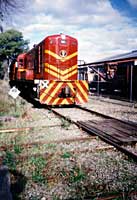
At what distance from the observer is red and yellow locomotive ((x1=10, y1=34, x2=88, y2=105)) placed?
11.3 m

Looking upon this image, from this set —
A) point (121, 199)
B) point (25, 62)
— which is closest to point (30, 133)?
point (121, 199)

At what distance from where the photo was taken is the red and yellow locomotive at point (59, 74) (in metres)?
11.3

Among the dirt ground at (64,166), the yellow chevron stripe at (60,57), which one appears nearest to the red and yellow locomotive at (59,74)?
the yellow chevron stripe at (60,57)

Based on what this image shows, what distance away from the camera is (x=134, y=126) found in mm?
7289

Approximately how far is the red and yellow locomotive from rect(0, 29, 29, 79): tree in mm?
31195

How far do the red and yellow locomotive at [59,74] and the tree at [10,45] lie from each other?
102 ft

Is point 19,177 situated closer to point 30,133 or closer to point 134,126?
point 30,133

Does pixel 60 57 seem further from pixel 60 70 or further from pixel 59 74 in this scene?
pixel 59 74

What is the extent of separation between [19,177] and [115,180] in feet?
4.59

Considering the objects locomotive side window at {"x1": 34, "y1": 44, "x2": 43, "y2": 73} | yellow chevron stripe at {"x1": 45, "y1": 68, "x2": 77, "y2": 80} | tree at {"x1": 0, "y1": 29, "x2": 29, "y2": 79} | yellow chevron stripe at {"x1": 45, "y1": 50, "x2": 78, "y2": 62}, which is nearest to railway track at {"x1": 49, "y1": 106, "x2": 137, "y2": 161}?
yellow chevron stripe at {"x1": 45, "y1": 68, "x2": 77, "y2": 80}

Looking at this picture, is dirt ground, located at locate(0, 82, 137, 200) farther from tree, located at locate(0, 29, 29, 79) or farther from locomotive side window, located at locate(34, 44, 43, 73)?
tree, located at locate(0, 29, 29, 79)

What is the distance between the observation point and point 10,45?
4331 centimetres

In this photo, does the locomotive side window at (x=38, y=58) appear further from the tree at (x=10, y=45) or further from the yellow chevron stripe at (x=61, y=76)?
the tree at (x=10, y=45)

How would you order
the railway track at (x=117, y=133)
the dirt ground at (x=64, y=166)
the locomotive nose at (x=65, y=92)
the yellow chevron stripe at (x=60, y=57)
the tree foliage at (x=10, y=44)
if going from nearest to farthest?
the dirt ground at (x=64, y=166) → the railway track at (x=117, y=133) → the locomotive nose at (x=65, y=92) → the yellow chevron stripe at (x=60, y=57) → the tree foliage at (x=10, y=44)
